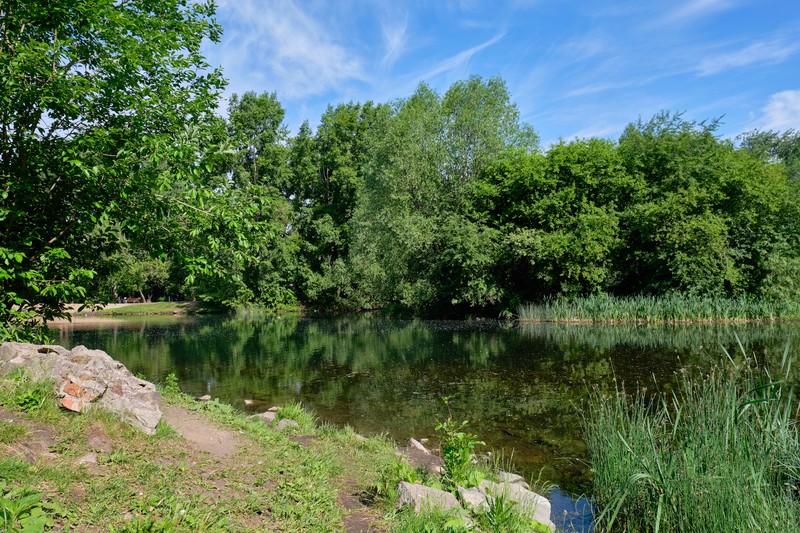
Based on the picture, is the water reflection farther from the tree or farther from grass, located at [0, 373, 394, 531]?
the tree

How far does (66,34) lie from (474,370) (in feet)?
42.4

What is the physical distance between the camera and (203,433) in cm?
651

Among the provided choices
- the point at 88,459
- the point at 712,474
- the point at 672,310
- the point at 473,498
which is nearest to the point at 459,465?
the point at 473,498

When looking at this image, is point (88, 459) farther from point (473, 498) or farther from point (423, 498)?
point (473, 498)

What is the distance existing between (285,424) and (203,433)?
1.95 metres

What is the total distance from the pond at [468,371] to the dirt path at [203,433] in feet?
11.3

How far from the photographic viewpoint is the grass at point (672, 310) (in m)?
26.1

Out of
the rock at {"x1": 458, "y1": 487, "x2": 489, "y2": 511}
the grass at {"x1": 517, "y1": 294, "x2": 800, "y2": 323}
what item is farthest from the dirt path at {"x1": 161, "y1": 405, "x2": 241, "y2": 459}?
the grass at {"x1": 517, "y1": 294, "x2": 800, "y2": 323}

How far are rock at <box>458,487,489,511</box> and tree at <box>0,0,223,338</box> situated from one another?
5.30m

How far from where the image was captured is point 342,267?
45.8m

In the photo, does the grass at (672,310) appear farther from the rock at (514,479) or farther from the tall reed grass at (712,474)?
the rock at (514,479)

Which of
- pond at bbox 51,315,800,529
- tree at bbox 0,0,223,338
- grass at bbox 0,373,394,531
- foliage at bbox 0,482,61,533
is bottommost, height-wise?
pond at bbox 51,315,800,529

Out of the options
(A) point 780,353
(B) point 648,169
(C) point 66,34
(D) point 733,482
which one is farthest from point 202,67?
(B) point 648,169

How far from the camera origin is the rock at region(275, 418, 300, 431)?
803 cm
